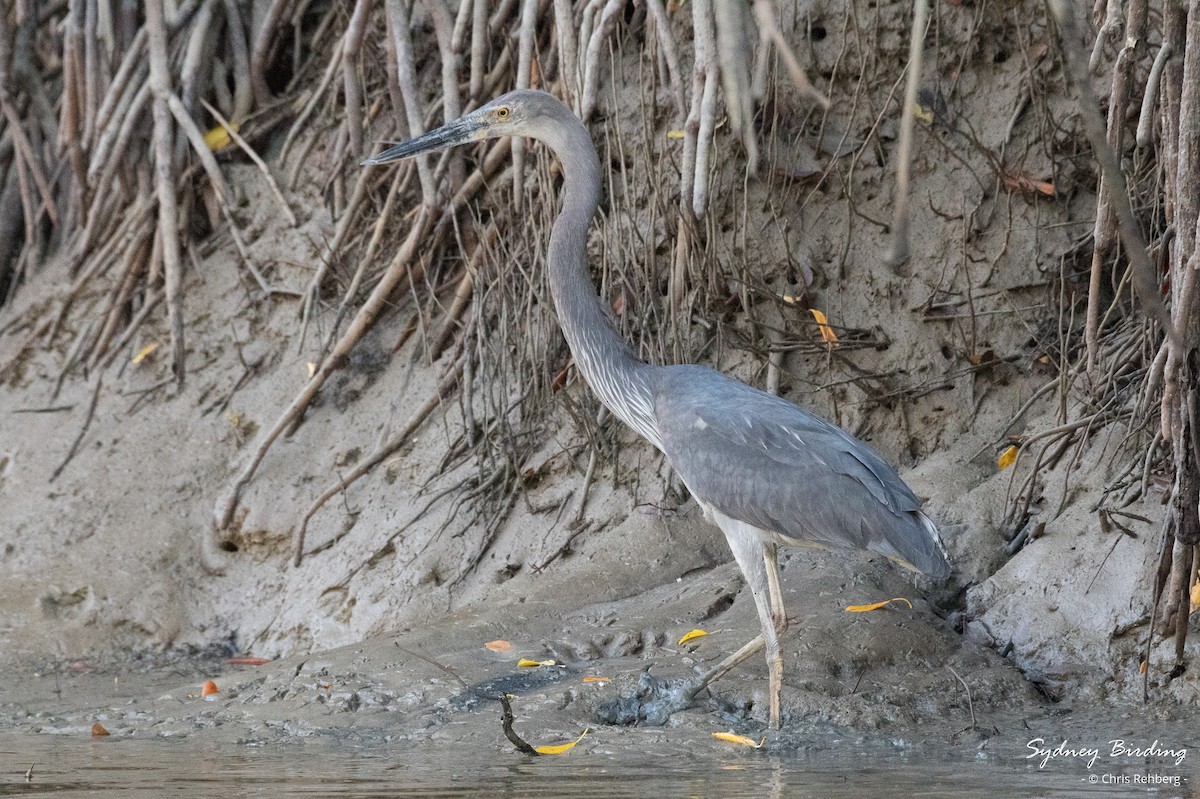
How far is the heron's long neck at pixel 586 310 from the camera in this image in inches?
199

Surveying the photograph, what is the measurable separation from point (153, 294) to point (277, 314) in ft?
2.52

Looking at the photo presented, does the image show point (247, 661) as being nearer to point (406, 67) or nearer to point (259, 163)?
point (259, 163)

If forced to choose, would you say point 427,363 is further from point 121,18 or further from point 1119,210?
point 1119,210

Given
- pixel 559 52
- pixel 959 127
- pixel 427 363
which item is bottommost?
pixel 427 363

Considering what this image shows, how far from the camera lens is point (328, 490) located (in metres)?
6.45

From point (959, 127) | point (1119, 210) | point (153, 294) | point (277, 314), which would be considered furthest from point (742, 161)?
point (1119, 210)

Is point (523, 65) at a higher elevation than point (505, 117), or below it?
higher

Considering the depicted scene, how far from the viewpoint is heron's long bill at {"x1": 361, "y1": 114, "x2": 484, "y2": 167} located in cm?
523

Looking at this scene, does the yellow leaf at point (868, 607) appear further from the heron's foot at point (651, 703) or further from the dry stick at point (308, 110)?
the dry stick at point (308, 110)

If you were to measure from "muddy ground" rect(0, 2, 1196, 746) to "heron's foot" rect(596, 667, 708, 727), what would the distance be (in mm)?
62

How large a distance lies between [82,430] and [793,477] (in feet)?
14.5

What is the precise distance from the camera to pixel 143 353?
737 cm

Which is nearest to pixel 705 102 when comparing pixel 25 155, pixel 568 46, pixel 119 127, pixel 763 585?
pixel 568 46

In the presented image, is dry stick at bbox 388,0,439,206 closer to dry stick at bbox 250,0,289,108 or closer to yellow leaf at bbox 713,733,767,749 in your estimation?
dry stick at bbox 250,0,289,108
